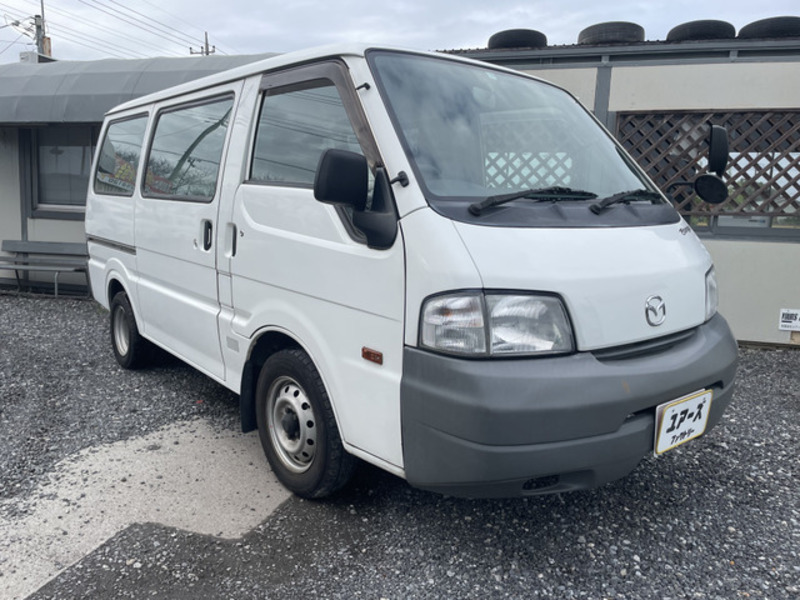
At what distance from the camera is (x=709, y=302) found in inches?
101

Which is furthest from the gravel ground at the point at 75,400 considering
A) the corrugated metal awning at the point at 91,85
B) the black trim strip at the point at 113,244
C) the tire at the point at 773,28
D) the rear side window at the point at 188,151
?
the tire at the point at 773,28

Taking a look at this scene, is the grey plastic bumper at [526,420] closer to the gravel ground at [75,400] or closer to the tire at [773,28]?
the gravel ground at [75,400]

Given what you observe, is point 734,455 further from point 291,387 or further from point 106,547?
point 106,547

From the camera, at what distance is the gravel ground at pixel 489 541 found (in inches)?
88.2

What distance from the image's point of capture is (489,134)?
8.49 feet

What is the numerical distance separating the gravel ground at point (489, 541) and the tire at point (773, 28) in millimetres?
3786

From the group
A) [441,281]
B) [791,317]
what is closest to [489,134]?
[441,281]

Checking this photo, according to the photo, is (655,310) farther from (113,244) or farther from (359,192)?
(113,244)

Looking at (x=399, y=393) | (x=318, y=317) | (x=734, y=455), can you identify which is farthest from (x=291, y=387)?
(x=734, y=455)

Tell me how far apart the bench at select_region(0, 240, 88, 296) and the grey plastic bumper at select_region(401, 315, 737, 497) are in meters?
7.28

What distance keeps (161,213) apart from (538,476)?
280 centimetres

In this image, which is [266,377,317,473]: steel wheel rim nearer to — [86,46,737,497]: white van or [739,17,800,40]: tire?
[86,46,737,497]: white van

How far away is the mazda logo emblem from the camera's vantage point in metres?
2.20

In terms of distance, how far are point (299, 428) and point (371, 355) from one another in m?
0.72
